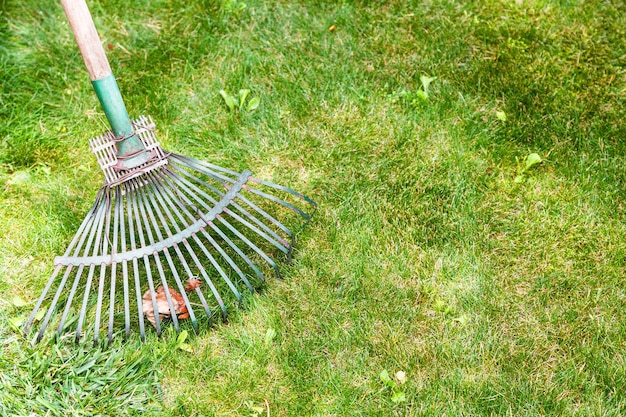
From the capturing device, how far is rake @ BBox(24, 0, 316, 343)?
2236 millimetres

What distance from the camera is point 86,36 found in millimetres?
2229

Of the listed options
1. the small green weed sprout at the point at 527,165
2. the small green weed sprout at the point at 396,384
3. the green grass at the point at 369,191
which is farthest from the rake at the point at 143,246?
the small green weed sprout at the point at 527,165

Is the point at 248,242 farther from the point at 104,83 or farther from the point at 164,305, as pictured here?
the point at 104,83

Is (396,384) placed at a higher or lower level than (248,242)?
lower

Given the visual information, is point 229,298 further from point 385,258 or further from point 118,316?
point 385,258

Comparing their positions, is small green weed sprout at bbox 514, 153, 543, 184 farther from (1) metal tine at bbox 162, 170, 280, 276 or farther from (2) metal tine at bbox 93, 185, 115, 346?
(2) metal tine at bbox 93, 185, 115, 346

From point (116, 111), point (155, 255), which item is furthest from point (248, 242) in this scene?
point (116, 111)

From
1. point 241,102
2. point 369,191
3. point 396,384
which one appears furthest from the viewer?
point 241,102

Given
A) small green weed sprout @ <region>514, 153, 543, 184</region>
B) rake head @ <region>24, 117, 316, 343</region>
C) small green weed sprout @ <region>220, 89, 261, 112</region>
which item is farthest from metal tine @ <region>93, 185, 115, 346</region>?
small green weed sprout @ <region>514, 153, 543, 184</region>

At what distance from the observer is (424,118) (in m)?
2.88

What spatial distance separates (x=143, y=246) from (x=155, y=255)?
0.22 feet

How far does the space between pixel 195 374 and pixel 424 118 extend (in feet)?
5.29

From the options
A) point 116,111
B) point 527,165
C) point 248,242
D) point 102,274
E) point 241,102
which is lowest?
point 527,165

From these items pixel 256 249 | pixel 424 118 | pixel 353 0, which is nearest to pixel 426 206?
pixel 424 118
